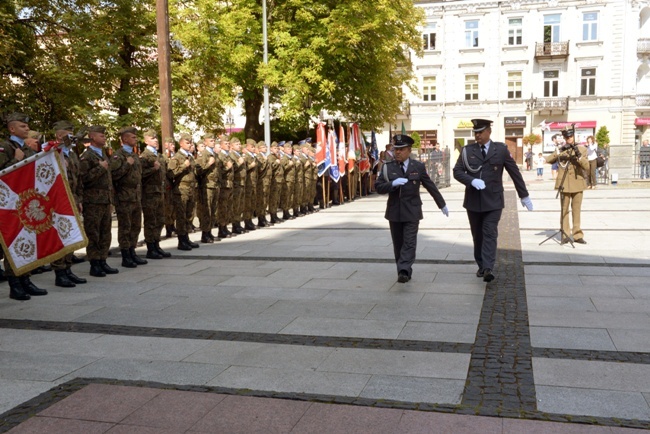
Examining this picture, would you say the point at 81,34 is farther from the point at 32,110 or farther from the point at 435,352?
the point at 435,352

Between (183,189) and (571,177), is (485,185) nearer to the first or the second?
(571,177)

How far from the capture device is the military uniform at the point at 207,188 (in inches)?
472

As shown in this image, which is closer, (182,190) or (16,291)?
(16,291)

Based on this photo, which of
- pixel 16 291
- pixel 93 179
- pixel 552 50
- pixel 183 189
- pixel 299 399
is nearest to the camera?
pixel 299 399

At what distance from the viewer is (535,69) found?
158 feet

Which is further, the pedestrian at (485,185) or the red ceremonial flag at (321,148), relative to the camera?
the red ceremonial flag at (321,148)

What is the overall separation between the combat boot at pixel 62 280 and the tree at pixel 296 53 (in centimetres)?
1355

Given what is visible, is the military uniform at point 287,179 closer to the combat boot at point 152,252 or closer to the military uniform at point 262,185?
the military uniform at point 262,185

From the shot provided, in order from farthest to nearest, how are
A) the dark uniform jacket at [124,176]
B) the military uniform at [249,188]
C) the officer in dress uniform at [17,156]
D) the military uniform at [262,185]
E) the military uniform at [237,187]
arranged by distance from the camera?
the military uniform at [262,185]
the military uniform at [249,188]
the military uniform at [237,187]
the dark uniform jacket at [124,176]
the officer in dress uniform at [17,156]

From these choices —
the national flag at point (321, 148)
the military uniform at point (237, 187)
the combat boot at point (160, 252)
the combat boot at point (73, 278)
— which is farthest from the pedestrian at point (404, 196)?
the national flag at point (321, 148)

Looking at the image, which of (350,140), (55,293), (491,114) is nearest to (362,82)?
(350,140)

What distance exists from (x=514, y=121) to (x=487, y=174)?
42.8 m

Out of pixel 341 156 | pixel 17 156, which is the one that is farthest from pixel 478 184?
pixel 341 156

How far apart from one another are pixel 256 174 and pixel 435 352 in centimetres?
984
